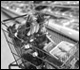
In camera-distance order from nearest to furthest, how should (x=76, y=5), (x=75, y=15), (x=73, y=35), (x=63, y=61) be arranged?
(x=63, y=61), (x=73, y=35), (x=76, y=5), (x=75, y=15)

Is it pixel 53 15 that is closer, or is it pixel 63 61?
pixel 63 61

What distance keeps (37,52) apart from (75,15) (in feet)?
3.81

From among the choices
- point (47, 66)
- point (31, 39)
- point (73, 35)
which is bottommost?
point (73, 35)

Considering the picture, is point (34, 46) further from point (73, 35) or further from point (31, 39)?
point (73, 35)

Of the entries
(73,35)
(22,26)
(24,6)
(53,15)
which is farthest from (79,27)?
(24,6)

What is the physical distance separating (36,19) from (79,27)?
77 cm

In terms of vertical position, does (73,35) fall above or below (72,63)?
below

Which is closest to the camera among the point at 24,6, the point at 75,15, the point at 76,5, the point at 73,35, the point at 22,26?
the point at 22,26

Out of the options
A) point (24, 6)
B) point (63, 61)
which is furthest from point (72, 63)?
point (24, 6)

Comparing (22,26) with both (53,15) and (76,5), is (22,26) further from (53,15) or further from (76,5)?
(53,15)

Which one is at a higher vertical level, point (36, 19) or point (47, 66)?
point (36, 19)

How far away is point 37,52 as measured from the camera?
99cm

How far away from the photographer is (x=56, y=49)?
3.07ft

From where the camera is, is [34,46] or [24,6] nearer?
[34,46]
